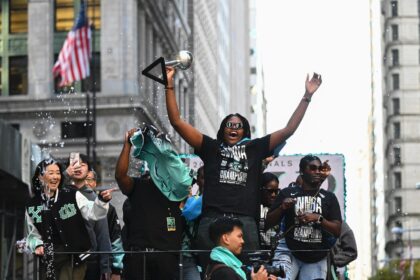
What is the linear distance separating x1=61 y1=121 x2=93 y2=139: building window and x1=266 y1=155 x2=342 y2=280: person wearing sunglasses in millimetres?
45968

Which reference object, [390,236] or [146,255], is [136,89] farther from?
[390,236]

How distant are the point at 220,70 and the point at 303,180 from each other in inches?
3932

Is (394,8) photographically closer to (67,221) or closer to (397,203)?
(397,203)

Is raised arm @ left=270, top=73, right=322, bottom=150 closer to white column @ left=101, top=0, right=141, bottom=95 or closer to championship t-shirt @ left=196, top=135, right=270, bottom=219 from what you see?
championship t-shirt @ left=196, top=135, right=270, bottom=219

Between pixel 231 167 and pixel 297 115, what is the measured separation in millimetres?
870

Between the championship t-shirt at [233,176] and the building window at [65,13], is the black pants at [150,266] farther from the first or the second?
the building window at [65,13]

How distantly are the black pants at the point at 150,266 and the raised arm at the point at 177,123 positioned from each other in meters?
1.01

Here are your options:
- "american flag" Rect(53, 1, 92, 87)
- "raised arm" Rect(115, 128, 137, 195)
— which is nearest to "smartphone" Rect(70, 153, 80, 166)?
"raised arm" Rect(115, 128, 137, 195)

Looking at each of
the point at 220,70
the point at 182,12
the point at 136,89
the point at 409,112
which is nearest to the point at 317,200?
the point at 136,89

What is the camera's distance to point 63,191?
11625 millimetres

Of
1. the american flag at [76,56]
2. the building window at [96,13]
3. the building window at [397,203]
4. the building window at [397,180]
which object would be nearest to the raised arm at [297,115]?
the american flag at [76,56]

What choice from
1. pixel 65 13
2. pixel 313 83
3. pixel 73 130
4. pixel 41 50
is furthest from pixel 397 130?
pixel 313 83

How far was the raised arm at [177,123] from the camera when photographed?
11.1 metres

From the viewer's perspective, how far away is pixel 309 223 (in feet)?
37.3
